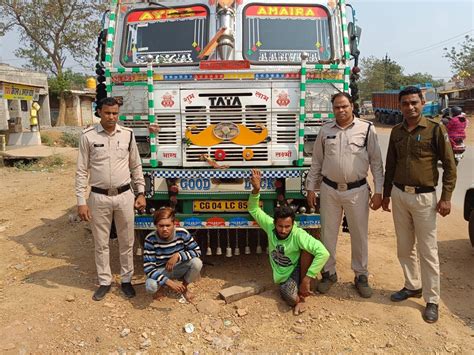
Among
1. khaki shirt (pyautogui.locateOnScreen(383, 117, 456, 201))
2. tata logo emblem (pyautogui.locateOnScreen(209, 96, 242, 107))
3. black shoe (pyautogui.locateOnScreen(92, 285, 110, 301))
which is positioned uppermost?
tata logo emblem (pyautogui.locateOnScreen(209, 96, 242, 107))

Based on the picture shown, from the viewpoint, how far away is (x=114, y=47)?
502 centimetres

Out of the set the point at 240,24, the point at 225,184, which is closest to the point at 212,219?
the point at 225,184

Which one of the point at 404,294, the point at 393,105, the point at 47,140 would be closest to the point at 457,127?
the point at 404,294

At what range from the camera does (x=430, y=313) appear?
3672 mm

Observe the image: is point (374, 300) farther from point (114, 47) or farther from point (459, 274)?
point (114, 47)

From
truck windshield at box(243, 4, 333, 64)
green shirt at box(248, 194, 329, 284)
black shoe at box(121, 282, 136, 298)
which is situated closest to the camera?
green shirt at box(248, 194, 329, 284)

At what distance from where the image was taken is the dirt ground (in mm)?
3375

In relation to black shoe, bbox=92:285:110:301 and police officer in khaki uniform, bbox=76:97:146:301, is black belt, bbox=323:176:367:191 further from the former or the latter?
black shoe, bbox=92:285:110:301

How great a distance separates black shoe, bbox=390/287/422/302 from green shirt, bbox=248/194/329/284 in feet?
2.51

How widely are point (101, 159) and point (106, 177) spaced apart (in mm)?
170

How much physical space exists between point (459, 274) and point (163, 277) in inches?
127

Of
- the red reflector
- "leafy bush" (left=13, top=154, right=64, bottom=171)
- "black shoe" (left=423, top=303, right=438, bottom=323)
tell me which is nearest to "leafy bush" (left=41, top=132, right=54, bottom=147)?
"leafy bush" (left=13, top=154, right=64, bottom=171)

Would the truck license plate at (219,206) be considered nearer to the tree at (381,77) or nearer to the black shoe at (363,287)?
the black shoe at (363,287)

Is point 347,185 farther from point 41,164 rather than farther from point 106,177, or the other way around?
point 41,164
